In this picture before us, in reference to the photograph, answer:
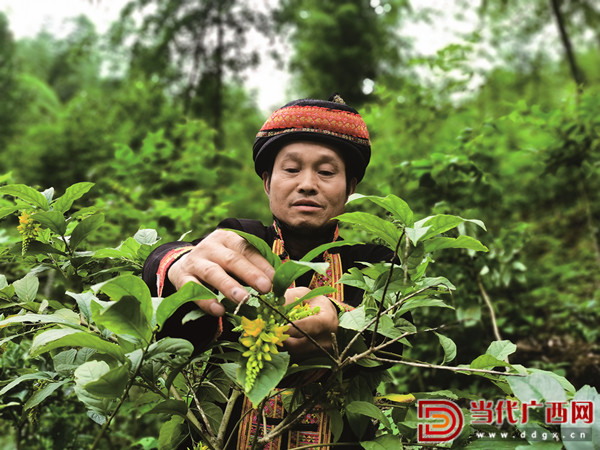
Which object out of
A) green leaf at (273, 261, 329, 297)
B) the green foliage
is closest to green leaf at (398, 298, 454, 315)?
the green foliage

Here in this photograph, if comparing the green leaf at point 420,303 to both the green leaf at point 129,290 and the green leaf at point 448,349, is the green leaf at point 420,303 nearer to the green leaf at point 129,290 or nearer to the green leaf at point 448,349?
the green leaf at point 448,349

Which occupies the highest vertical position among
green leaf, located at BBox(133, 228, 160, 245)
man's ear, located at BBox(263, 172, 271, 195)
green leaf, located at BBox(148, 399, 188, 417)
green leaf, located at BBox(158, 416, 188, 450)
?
man's ear, located at BBox(263, 172, 271, 195)

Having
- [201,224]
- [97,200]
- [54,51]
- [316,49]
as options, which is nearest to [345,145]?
[201,224]

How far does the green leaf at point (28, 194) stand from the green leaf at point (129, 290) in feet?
1.64

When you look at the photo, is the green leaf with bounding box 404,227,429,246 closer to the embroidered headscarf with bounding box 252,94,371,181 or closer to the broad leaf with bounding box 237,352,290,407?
the broad leaf with bounding box 237,352,290,407

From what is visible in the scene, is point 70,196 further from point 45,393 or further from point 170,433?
point 170,433

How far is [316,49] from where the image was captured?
29.6 feet

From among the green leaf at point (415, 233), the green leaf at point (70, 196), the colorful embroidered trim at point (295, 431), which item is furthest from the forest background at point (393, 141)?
the green leaf at point (415, 233)

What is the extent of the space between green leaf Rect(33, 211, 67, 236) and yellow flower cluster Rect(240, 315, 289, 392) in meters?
0.57

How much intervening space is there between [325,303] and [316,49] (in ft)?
29.9

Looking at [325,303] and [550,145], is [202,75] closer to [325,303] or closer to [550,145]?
[550,145]

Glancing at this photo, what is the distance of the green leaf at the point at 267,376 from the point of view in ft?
1.82

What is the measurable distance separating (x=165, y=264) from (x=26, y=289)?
1.23 feet

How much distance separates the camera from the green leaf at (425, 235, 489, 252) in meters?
0.67
